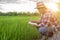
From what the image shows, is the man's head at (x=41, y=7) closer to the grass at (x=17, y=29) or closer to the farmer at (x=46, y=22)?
the farmer at (x=46, y=22)

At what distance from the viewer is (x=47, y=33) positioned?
1035 mm

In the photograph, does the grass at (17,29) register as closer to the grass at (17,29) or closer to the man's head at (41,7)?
the grass at (17,29)

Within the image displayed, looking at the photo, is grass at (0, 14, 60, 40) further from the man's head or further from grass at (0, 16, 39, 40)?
the man's head

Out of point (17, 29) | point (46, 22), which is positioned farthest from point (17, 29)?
point (46, 22)

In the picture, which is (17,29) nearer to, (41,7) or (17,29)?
(17,29)

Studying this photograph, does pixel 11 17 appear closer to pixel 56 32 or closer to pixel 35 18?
pixel 35 18

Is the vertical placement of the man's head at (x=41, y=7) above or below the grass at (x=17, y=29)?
above

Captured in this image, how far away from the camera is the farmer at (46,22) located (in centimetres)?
104

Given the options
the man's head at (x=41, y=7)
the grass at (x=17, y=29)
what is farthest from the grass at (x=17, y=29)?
the man's head at (x=41, y=7)

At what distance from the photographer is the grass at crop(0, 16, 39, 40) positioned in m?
1.04

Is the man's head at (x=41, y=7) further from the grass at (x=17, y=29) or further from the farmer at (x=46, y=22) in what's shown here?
the grass at (x=17, y=29)

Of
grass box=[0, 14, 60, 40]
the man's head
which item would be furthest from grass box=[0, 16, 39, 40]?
the man's head

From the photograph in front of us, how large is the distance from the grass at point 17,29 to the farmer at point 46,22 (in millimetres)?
34

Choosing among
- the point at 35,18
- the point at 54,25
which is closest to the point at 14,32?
the point at 35,18
